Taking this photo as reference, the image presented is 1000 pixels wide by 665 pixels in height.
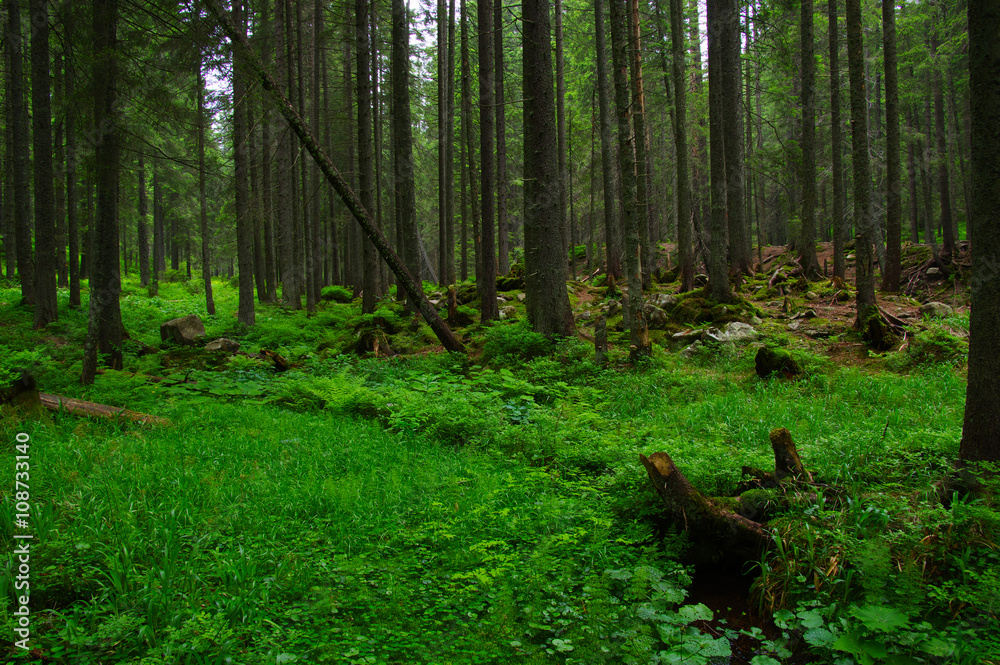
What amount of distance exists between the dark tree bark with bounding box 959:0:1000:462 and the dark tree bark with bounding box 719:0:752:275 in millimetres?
10950

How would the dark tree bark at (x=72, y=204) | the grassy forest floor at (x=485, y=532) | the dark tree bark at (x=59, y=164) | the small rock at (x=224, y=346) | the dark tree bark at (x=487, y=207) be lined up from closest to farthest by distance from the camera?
the grassy forest floor at (x=485, y=532) < the small rock at (x=224, y=346) < the dark tree bark at (x=487, y=207) < the dark tree bark at (x=59, y=164) < the dark tree bark at (x=72, y=204)

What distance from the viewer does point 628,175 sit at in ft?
32.1

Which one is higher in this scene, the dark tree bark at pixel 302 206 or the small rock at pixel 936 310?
the dark tree bark at pixel 302 206

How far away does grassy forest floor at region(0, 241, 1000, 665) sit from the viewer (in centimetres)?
292

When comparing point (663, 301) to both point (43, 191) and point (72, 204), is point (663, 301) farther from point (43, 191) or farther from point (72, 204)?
point (72, 204)

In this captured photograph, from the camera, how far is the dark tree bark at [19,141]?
13758 mm

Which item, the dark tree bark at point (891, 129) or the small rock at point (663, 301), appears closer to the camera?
the small rock at point (663, 301)

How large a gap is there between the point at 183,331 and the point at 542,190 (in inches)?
368

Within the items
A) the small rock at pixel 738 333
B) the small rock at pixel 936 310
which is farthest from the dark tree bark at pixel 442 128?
the small rock at pixel 936 310

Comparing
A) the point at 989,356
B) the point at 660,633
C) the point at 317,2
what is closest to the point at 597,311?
the point at 989,356

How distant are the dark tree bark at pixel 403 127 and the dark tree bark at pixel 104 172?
20.2 ft

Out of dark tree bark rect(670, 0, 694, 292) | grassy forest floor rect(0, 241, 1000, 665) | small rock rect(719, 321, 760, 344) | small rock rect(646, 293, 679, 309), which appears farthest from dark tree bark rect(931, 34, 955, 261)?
grassy forest floor rect(0, 241, 1000, 665)

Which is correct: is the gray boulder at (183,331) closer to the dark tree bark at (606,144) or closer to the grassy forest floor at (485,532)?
the grassy forest floor at (485,532)

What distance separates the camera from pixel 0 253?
25156 mm
